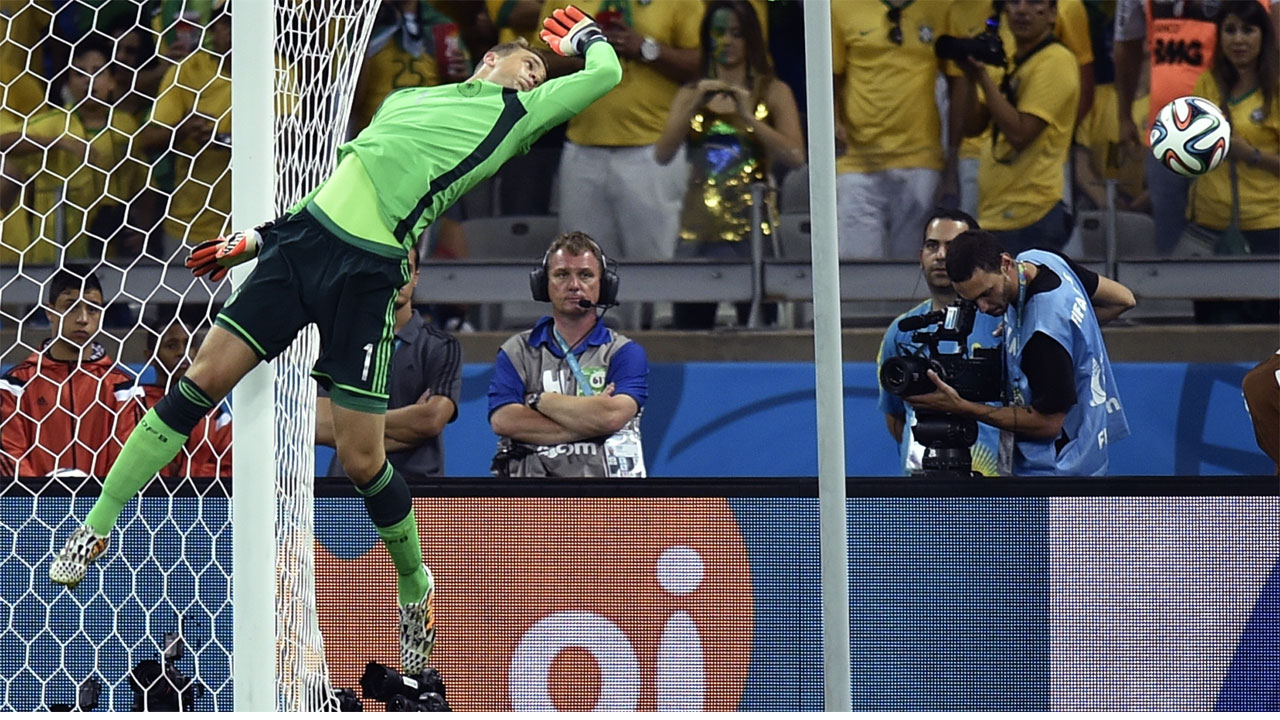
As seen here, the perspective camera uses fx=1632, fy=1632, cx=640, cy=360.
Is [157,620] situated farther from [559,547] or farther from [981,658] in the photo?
[981,658]

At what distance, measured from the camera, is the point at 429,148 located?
14.2ft

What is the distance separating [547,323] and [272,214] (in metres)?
2.04

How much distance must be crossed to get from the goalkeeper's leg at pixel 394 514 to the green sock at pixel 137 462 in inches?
17.2

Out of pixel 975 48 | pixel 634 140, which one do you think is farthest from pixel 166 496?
pixel 975 48

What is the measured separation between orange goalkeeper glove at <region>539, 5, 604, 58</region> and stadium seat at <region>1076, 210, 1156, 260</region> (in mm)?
3831

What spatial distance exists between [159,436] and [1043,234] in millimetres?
4567

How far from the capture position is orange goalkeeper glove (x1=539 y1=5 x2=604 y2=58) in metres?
4.39

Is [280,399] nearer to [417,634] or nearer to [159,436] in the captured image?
[159,436]

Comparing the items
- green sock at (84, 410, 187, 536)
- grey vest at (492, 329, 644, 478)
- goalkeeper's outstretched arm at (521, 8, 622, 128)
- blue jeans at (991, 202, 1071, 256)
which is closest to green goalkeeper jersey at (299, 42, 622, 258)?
goalkeeper's outstretched arm at (521, 8, 622, 128)

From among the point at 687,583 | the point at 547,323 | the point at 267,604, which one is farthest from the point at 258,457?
the point at 547,323

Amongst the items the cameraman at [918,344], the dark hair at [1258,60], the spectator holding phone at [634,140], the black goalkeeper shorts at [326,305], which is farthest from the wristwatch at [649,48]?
the black goalkeeper shorts at [326,305]

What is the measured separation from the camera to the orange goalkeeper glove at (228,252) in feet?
13.5

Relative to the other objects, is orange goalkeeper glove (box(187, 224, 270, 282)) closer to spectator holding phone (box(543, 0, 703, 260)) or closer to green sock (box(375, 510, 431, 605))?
green sock (box(375, 510, 431, 605))

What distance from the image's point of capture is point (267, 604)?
4262 mm
